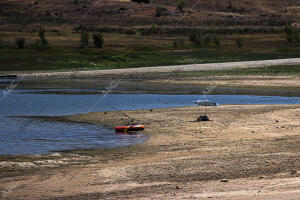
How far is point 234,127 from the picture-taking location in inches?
893

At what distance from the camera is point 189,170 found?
14750 mm

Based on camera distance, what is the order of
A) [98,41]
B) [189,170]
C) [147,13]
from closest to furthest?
1. [189,170]
2. [98,41]
3. [147,13]

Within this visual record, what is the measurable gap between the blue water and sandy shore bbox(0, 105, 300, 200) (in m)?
1.83

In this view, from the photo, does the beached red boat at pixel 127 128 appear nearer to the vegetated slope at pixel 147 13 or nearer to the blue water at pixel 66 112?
the blue water at pixel 66 112

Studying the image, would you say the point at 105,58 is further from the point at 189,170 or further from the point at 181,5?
the point at 181,5

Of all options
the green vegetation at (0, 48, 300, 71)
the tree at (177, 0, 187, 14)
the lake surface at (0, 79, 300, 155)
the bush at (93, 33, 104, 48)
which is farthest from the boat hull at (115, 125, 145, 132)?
the tree at (177, 0, 187, 14)

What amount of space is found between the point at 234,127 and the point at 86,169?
8921 mm

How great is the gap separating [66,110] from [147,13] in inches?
4372

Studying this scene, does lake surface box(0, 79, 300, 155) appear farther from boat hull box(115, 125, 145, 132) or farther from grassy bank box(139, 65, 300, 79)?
grassy bank box(139, 65, 300, 79)

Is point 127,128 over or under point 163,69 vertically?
over

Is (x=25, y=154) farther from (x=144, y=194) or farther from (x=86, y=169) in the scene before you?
(x=144, y=194)

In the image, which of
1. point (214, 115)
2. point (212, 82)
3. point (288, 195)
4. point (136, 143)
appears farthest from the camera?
point (212, 82)

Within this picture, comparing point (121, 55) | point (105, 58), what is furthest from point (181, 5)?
point (105, 58)

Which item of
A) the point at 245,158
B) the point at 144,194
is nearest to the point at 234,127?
the point at 245,158
